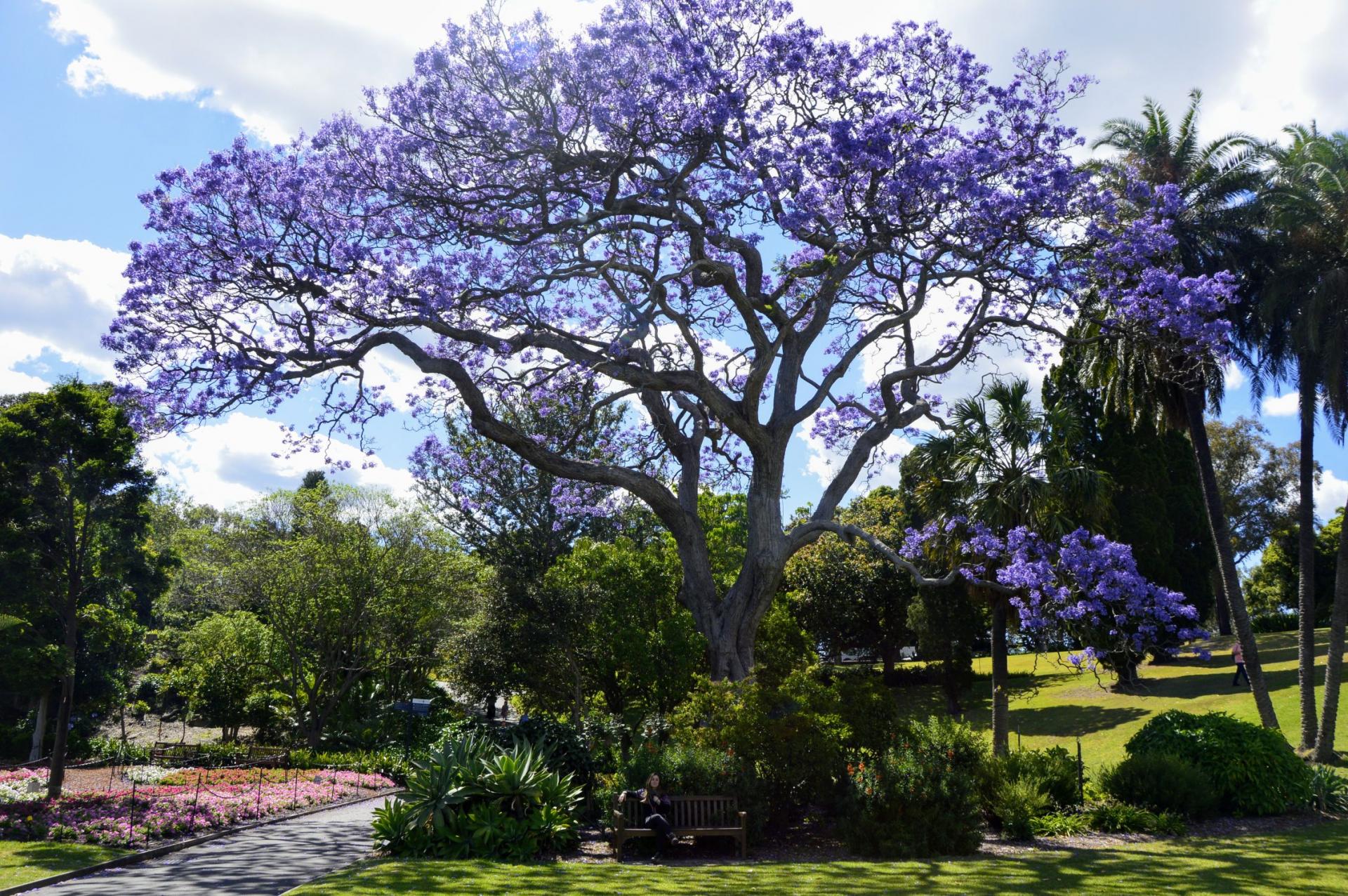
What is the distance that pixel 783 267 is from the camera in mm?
17812

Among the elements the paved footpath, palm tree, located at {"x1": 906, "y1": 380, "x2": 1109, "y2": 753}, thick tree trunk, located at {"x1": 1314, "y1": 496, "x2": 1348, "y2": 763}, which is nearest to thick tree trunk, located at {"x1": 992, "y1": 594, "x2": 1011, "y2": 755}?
palm tree, located at {"x1": 906, "y1": 380, "x2": 1109, "y2": 753}

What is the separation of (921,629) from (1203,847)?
2183 centimetres

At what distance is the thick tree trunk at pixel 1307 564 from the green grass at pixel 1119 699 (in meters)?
1.75

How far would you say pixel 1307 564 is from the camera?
2116 centimetres

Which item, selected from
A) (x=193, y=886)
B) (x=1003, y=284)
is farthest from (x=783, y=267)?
(x=193, y=886)

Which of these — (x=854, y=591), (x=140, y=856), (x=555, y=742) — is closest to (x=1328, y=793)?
(x=555, y=742)

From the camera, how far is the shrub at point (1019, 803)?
12.8 m

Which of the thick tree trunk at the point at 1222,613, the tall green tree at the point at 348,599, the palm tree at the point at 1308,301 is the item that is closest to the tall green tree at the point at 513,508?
the tall green tree at the point at 348,599

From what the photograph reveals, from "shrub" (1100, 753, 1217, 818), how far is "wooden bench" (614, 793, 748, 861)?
6112mm

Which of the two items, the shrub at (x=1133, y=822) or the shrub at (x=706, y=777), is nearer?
the shrub at (x=706, y=777)

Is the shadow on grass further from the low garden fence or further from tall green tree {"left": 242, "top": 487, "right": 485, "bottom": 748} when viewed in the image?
tall green tree {"left": 242, "top": 487, "right": 485, "bottom": 748}

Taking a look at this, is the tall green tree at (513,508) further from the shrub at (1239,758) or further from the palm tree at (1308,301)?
the palm tree at (1308,301)

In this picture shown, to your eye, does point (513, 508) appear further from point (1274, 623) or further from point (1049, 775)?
point (1274, 623)

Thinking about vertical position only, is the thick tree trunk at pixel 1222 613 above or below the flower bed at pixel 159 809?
above
